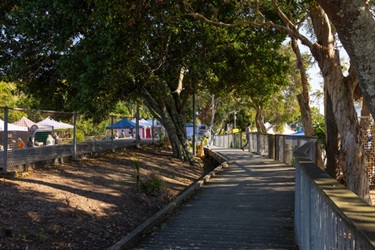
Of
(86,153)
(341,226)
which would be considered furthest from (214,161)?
(341,226)

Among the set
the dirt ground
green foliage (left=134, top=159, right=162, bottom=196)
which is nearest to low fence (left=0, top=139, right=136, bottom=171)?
the dirt ground

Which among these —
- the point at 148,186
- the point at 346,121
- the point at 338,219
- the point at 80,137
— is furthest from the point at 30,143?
the point at 338,219

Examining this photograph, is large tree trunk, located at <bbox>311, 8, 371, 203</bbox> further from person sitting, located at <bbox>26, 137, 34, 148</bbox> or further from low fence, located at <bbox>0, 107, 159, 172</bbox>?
person sitting, located at <bbox>26, 137, 34, 148</bbox>

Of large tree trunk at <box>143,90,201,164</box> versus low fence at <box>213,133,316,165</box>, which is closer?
low fence at <box>213,133,316,165</box>

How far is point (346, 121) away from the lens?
9.82m

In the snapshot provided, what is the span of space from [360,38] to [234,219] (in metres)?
4.92

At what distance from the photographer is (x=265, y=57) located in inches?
728

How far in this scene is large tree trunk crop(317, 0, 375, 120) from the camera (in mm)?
4316

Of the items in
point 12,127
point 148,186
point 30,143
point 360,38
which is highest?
point 360,38

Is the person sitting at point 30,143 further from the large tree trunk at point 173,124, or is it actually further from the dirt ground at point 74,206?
the large tree trunk at point 173,124

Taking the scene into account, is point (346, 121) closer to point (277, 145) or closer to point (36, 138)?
point (36, 138)

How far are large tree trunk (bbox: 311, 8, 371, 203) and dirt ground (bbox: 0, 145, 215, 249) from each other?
466 centimetres

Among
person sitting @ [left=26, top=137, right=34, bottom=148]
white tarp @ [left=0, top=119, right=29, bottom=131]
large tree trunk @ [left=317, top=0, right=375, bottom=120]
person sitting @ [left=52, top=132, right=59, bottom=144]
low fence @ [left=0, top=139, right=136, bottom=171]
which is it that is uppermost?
large tree trunk @ [left=317, top=0, right=375, bottom=120]

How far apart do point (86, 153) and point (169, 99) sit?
21.2 ft
